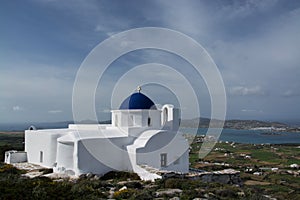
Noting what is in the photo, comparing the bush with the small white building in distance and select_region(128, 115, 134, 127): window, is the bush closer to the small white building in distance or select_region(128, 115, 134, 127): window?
the small white building in distance

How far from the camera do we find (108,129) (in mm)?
17516

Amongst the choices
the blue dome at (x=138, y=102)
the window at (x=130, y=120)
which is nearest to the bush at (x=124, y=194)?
the window at (x=130, y=120)

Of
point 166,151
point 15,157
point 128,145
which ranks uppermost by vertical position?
point 128,145

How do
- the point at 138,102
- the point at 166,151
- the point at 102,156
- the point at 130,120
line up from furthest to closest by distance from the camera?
the point at 138,102 < the point at 130,120 < the point at 166,151 < the point at 102,156

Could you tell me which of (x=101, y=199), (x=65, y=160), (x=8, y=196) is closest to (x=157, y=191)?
(x=101, y=199)

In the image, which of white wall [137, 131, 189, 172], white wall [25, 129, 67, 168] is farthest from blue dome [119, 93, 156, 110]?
white wall [25, 129, 67, 168]

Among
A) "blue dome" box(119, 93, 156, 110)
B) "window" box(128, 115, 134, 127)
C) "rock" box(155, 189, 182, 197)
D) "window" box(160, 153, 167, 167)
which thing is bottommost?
"rock" box(155, 189, 182, 197)

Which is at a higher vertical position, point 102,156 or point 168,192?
point 102,156

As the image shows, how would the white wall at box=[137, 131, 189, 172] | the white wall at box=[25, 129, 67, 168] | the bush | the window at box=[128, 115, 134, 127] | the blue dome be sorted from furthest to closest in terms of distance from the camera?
the white wall at box=[25, 129, 67, 168], the blue dome, the window at box=[128, 115, 134, 127], the white wall at box=[137, 131, 189, 172], the bush

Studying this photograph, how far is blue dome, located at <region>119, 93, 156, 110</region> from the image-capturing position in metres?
17.7

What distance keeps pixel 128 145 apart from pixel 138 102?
9.40 ft

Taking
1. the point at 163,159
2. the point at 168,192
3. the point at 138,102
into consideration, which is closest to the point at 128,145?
the point at 163,159

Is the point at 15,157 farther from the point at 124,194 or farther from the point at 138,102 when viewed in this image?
the point at 124,194

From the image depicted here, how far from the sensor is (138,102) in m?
17.8
